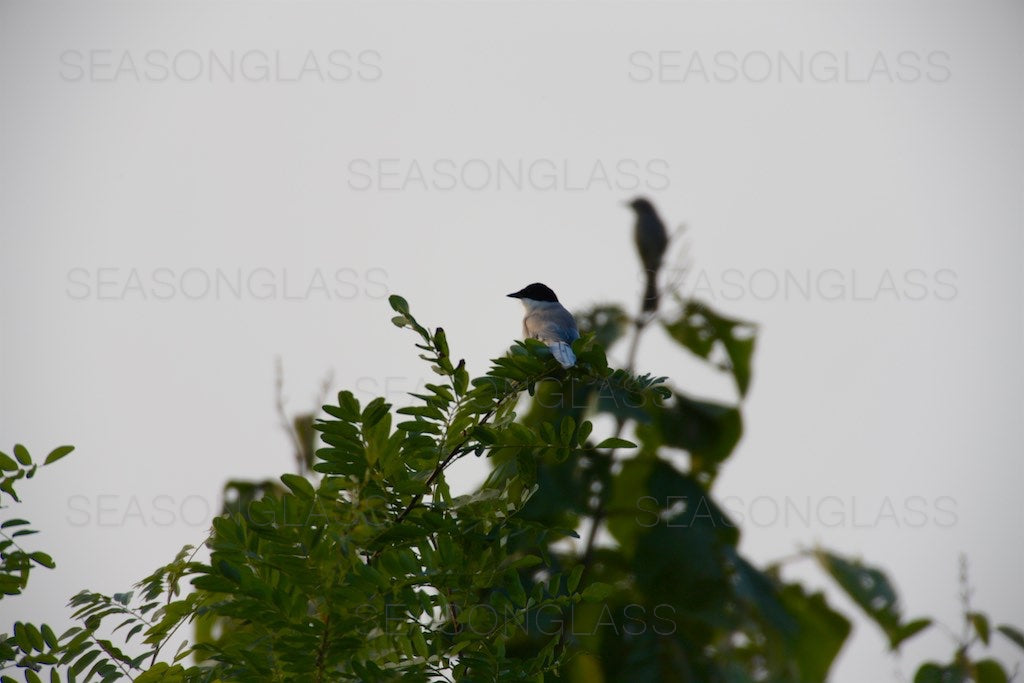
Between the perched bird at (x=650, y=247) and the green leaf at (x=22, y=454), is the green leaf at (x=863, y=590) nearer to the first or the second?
the perched bird at (x=650, y=247)

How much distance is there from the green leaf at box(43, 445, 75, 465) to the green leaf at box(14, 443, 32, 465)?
0.05m

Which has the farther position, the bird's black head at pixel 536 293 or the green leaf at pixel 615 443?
the bird's black head at pixel 536 293

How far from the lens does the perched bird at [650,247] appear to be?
5258mm

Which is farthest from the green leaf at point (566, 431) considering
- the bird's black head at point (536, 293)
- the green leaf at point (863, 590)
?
the green leaf at point (863, 590)

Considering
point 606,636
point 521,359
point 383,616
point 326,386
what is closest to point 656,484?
point 606,636

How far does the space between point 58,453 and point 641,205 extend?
400cm

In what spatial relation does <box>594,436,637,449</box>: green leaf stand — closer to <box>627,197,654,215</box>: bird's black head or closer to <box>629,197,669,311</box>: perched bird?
<box>629,197,669,311</box>: perched bird

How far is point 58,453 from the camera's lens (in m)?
2.34

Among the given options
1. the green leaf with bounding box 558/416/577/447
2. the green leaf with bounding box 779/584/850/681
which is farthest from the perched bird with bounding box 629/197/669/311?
the green leaf with bounding box 558/416/577/447

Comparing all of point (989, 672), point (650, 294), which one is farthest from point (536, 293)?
point (989, 672)

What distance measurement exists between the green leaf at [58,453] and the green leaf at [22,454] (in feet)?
0.16

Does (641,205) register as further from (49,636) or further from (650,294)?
(49,636)

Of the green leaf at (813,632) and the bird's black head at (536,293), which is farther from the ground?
the bird's black head at (536,293)

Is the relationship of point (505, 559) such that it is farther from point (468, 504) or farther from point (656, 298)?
point (656, 298)
